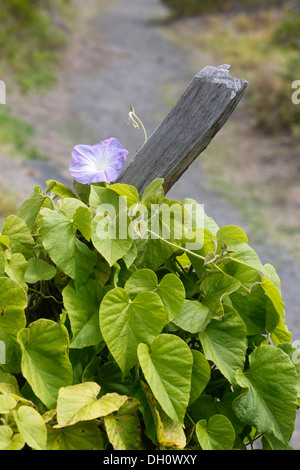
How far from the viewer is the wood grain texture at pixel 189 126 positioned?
106 centimetres

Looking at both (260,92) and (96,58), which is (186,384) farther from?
(96,58)

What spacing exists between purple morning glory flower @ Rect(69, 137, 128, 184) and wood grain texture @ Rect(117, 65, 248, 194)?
0.32 feet

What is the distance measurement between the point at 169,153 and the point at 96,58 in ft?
31.7

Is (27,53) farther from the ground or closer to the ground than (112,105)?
farther from the ground

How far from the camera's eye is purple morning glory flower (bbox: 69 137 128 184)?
0.98 metres

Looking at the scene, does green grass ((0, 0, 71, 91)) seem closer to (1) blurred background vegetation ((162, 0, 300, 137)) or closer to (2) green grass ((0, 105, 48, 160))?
(2) green grass ((0, 105, 48, 160))

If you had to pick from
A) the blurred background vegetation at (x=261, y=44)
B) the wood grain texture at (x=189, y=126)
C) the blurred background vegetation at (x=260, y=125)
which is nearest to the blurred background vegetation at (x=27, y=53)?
the blurred background vegetation at (x=260, y=125)

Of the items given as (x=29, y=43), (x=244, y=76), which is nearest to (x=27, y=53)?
(x=29, y=43)

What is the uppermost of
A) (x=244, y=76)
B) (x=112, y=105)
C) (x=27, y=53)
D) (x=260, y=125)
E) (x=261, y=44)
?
(x=261, y=44)

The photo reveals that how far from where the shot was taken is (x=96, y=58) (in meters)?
10.2

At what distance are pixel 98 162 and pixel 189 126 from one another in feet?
0.66

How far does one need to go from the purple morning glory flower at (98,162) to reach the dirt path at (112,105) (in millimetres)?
2235

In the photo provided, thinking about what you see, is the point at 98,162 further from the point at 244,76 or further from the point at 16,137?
the point at 244,76

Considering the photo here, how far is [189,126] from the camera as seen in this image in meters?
1.08
